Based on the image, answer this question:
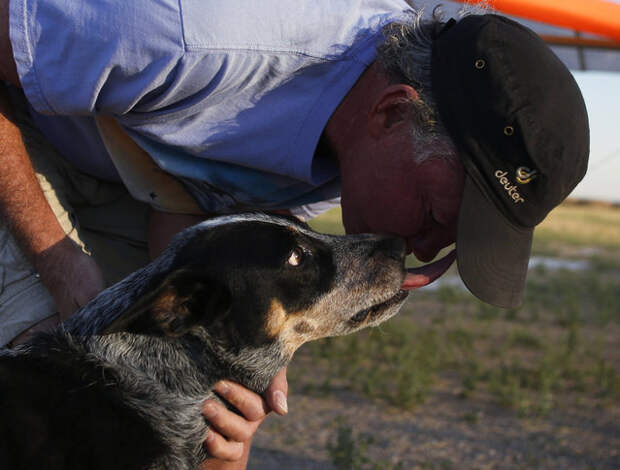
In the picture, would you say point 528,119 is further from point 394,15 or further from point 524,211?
point 394,15

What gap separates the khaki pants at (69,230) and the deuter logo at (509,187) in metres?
1.75

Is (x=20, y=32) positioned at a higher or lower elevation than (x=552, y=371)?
higher

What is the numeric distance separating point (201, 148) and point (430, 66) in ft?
3.10

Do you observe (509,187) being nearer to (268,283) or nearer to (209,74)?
(268,283)

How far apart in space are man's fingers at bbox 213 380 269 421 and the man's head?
82cm

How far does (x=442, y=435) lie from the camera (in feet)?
15.4

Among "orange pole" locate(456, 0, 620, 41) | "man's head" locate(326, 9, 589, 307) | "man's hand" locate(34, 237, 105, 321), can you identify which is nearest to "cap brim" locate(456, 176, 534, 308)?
"man's head" locate(326, 9, 589, 307)

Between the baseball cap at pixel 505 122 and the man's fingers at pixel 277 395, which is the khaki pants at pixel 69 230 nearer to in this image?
the man's fingers at pixel 277 395

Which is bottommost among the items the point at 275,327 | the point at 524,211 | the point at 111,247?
the point at 111,247

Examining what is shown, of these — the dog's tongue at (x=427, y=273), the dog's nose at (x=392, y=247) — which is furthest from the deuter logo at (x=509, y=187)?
the dog's nose at (x=392, y=247)

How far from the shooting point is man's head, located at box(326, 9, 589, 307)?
2.53m

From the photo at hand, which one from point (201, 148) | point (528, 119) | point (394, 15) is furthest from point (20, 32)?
point (528, 119)

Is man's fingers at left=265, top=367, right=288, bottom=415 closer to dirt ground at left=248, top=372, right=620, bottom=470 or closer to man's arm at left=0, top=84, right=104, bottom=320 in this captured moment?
man's arm at left=0, top=84, right=104, bottom=320

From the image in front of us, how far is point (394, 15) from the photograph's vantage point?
2.98 meters
